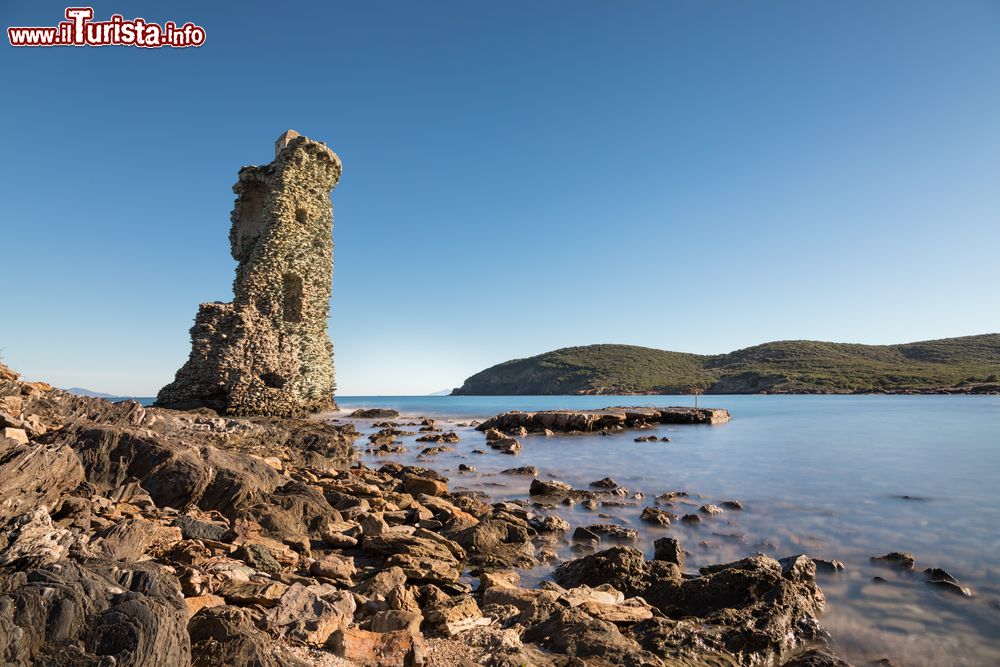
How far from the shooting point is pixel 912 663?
3834mm

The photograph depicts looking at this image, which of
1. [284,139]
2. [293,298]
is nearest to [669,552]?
[293,298]

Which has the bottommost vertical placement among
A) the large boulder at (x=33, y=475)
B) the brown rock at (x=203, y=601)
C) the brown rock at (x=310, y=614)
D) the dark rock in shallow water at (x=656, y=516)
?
the dark rock in shallow water at (x=656, y=516)

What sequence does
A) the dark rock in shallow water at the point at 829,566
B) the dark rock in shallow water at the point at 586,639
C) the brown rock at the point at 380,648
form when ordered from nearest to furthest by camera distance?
the brown rock at the point at 380,648
the dark rock in shallow water at the point at 586,639
the dark rock in shallow water at the point at 829,566

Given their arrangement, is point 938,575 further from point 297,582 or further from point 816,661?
point 297,582

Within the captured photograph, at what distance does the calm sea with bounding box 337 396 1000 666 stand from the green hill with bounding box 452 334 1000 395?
63.0 m

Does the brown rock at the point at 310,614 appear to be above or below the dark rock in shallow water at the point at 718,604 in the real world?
above

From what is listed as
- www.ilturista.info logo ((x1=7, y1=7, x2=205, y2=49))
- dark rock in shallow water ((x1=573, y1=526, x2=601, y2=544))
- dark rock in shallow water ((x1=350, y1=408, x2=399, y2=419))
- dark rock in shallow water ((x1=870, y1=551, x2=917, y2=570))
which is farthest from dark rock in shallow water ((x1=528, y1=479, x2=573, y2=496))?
dark rock in shallow water ((x1=350, y1=408, x2=399, y2=419))

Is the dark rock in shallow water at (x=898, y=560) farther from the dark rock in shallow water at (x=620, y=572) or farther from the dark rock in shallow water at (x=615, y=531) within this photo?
the dark rock in shallow water at (x=620, y=572)

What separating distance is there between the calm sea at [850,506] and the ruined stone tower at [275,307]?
8345 millimetres

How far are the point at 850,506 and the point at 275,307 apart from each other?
74.4ft

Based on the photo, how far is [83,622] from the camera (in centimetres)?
241

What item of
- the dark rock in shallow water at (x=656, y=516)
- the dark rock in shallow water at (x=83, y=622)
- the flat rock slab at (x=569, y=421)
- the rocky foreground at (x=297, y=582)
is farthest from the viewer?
the flat rock slab at (x=569, y=421)

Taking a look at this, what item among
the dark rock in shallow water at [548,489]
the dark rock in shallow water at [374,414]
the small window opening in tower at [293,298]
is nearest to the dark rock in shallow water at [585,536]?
the dark rock in shallow water at [548,489]

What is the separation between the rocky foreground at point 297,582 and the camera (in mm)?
2602
